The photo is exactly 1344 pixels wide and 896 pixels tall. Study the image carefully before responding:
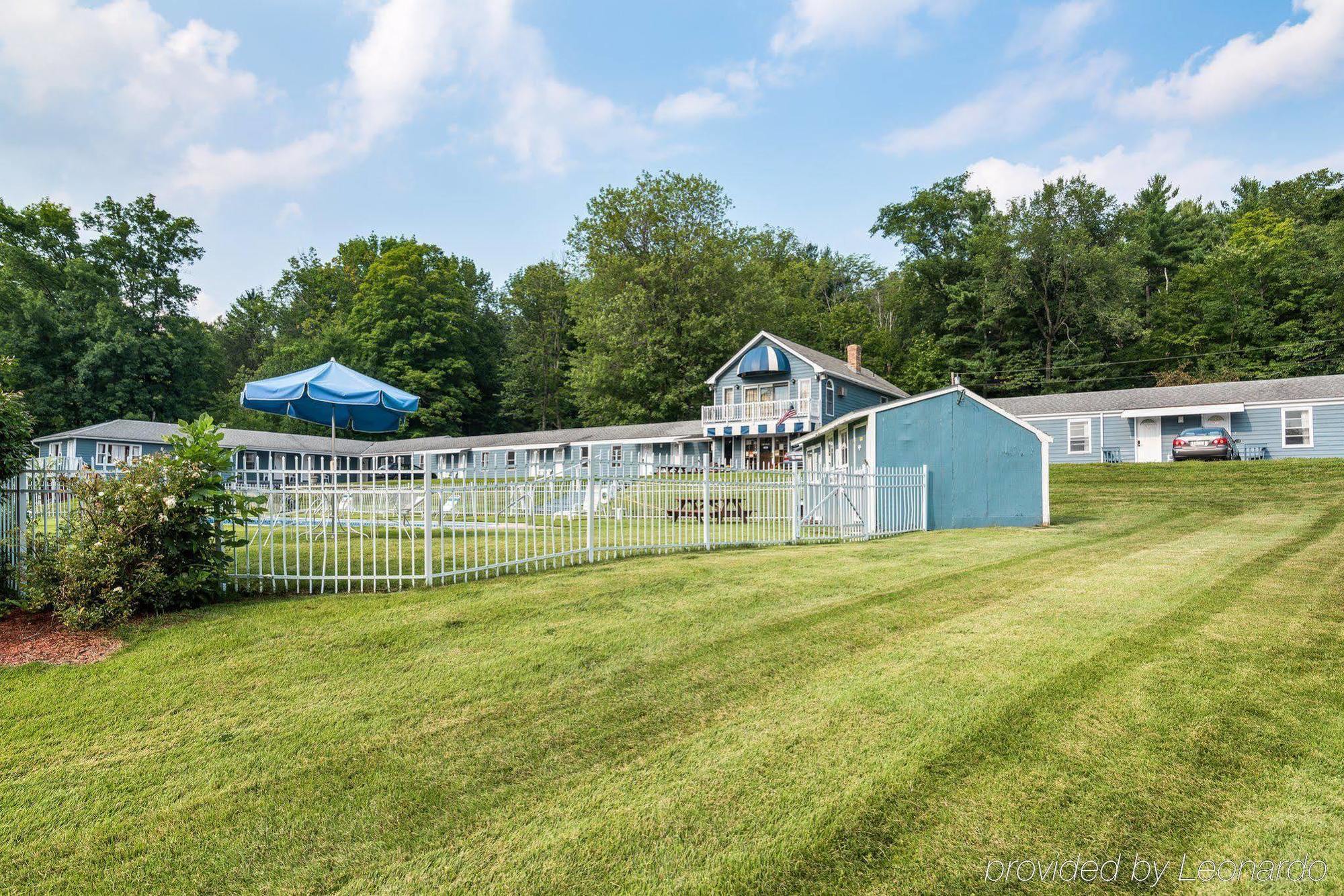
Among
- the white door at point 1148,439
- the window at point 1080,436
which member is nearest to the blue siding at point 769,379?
the window at point 1080,436

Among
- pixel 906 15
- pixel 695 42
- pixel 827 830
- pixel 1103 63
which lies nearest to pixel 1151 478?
pixel 1103 63

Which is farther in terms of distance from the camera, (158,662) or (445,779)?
(158,662)

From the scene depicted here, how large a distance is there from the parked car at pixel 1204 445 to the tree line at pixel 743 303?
1382cm

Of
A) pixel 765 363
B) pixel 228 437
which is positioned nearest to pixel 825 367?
pixel 765 363

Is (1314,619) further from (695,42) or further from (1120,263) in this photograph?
(1120,263)

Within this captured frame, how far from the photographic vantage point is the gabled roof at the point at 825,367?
2977 centimetres

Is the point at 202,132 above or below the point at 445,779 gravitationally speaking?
above

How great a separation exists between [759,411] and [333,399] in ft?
76.5

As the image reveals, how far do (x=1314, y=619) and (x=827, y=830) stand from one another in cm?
551

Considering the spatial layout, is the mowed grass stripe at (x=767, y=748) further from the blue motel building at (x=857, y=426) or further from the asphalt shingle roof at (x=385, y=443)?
the asphalt shingle roof at (x=385, y=443)

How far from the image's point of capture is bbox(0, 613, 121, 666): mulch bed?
16.3 feet

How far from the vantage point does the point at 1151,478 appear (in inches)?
888

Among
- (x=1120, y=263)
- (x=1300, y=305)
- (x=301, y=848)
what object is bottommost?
(x=301, y=848)

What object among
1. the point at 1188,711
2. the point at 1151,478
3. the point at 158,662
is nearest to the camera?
the point at 1188,711
